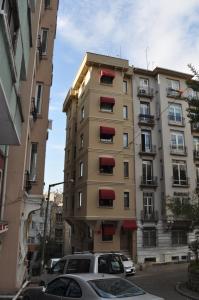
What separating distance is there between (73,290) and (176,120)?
105ft

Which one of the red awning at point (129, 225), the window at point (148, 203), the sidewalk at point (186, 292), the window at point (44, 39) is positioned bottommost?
the sidewalk at point (186, 292)

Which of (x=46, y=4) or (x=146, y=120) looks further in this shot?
(x=146, y=120)

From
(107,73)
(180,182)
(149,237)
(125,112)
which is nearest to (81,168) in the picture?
(125,112)

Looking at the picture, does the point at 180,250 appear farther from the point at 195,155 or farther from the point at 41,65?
the point at 41,65

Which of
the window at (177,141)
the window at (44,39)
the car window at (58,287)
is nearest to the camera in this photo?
Result: the car window at (58,287)

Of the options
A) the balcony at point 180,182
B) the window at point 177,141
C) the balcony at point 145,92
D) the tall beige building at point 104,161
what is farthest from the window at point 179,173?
the balcony at point 145,92

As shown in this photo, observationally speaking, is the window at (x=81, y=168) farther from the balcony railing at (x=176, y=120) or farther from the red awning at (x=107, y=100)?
the balcony railing at (x=176, y=120)

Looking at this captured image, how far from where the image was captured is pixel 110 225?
32.0 meters

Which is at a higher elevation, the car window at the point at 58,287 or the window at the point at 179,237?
the window at the point at 179,237

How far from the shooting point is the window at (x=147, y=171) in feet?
116

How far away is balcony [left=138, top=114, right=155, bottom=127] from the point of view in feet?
121

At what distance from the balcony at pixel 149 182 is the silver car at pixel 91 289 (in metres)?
26.3

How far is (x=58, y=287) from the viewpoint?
8664 millimetres

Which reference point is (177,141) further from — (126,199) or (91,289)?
(91,289)
